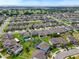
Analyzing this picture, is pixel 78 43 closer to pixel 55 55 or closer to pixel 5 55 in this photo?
pixel 55 55

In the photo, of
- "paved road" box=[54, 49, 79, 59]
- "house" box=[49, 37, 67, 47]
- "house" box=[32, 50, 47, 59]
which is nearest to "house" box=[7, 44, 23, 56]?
"house" box=[32, 50, 47, 59]

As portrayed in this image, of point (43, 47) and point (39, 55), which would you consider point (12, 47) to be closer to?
point (43, 47)

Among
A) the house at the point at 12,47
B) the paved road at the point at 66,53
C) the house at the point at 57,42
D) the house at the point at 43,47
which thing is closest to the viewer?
the paved road at the point at 66,53

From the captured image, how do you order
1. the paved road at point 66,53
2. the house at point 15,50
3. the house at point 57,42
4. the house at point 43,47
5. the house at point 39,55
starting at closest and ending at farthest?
the house at point 39,55 → the paved road at point 66,53 → the house at point 15,50 → the house at point 43,47 → the house at point 57,42

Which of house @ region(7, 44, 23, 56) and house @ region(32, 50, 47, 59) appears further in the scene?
house @ region(7, 44, 23, 56)

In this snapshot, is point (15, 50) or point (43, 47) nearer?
point (15, 50)

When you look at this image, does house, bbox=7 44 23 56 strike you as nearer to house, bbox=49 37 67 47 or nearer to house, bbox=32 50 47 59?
house, bbox=32 50 47 59

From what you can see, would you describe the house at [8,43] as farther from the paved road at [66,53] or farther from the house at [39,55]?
the paved road at [66,53]

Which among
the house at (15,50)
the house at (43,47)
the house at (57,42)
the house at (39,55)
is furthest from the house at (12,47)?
the house at (57,42)

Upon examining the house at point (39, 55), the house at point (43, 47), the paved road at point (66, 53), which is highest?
the house at point (43, 47)

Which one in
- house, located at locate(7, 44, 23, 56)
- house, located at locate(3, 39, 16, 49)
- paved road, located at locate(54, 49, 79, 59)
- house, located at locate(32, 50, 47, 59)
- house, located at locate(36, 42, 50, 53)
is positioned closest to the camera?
house, located at locate(32, 50, 47, 59)

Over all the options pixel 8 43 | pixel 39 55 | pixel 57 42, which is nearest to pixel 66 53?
pixel 57 42

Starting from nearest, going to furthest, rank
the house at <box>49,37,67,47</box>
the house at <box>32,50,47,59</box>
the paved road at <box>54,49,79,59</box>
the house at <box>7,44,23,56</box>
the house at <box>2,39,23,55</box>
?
the house at <box>32,50,47,59</box>
the paved road at <box>54,49,79,59</box>
the house at <box>7,44,23,56</box>
the house at <box>2,39,23,55</box>
the house at <box>49,37,67,47</box>
